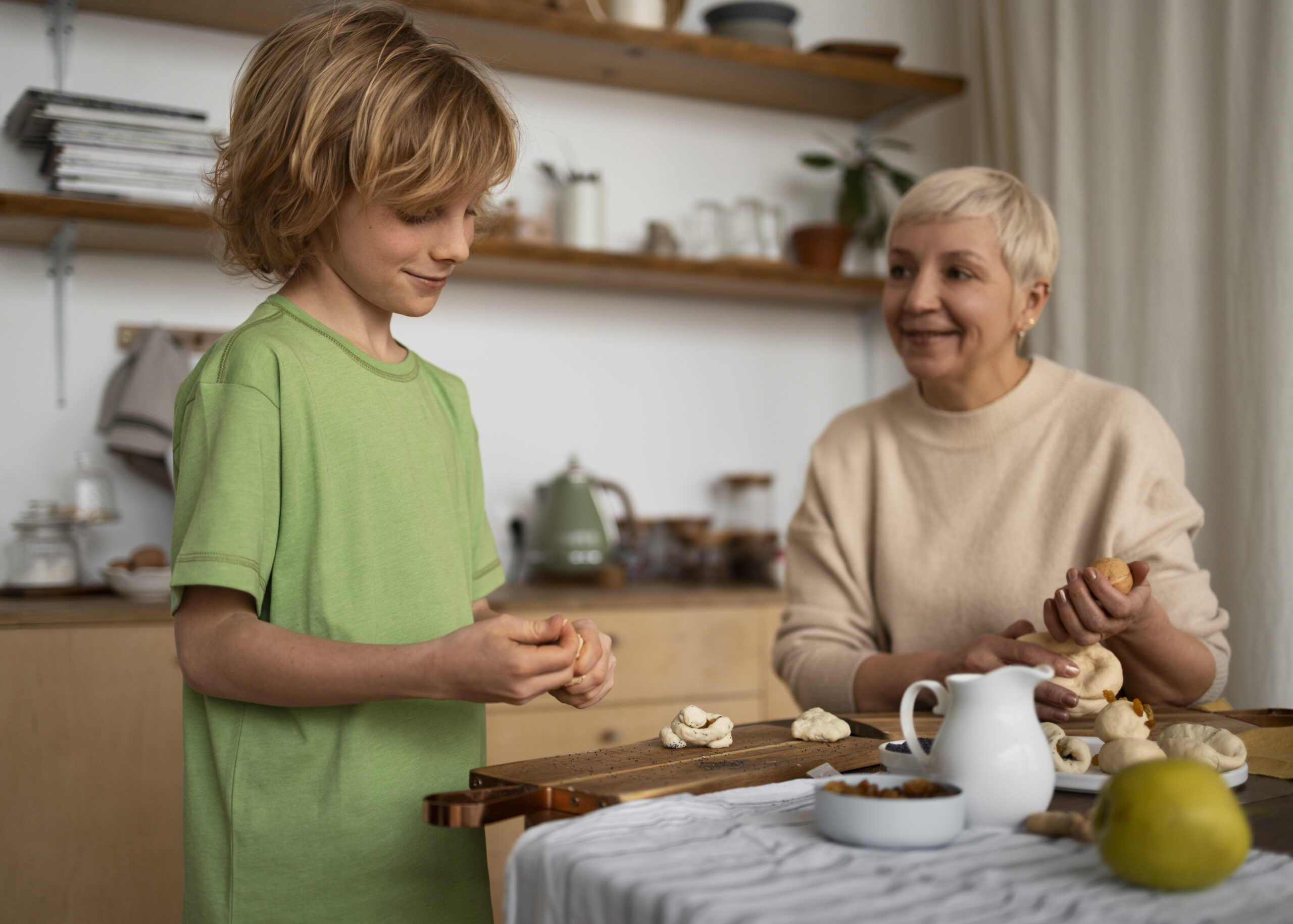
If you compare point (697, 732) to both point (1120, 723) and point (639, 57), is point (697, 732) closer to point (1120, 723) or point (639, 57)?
point (1120, 723)

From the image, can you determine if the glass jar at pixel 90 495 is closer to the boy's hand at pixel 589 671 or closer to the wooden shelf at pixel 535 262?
the wooden shelf at pixel 535 262

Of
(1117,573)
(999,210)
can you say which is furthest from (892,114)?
(1117,573)

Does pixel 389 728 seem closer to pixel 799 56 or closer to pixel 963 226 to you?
pixel 963 226

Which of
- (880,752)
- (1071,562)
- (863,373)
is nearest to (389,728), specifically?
(880,752)

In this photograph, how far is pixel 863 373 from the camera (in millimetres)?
3127

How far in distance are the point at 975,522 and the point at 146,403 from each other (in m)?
1.65

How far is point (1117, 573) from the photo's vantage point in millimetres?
1174

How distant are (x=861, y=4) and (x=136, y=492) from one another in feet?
7.52

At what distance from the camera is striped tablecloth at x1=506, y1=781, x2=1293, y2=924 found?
627 millimetres

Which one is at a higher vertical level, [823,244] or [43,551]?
[823,244]

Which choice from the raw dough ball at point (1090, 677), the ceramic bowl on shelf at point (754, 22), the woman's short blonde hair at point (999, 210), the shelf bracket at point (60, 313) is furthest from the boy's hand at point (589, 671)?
the ceramic bowl on shelf at point (754, 22)

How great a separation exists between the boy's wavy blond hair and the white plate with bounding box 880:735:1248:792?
24.7 inches

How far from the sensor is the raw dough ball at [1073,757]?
92cm

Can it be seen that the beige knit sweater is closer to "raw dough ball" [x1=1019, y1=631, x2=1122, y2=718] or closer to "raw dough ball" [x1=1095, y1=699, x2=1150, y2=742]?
"raw dough ball" [x1=1019, y1=631, x2=1122, y2=718]
